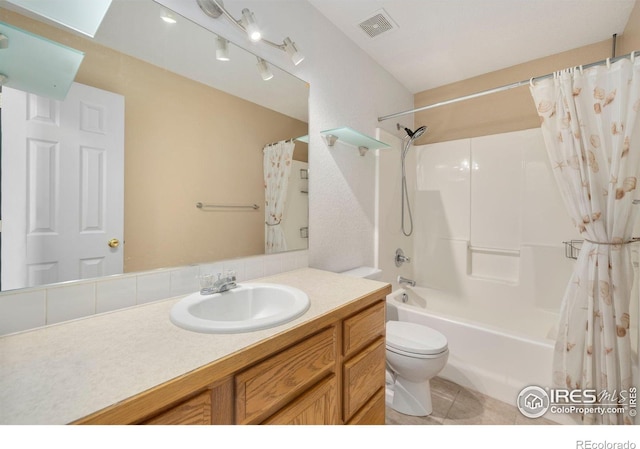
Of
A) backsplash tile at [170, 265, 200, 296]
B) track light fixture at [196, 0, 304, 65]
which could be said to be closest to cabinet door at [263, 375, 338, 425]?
backsplash tile at [170, 265, 200, 296]

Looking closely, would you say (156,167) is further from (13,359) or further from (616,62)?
(616,62)

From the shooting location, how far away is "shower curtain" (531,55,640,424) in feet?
4.41

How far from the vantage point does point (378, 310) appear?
1.17 m

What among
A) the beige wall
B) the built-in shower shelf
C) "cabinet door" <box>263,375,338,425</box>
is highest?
the beige wall

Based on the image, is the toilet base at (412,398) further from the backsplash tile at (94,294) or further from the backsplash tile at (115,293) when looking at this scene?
the backsplash tile at (115,293)

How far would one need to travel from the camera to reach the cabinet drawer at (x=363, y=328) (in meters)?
0.99

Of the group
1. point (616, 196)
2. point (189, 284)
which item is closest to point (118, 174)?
point (189, 284)

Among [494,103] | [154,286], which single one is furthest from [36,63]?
[494,103]

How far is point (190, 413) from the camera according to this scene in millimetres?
565

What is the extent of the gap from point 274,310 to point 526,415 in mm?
1632

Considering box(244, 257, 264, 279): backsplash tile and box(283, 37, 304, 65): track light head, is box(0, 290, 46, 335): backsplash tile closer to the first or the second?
box(244, 257, 264, 279): backsplash tile

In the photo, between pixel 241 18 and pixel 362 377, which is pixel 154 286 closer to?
pixel 362 377

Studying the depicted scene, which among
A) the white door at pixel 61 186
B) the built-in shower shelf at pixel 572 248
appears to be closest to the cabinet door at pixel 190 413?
the white door at pixel 61 186

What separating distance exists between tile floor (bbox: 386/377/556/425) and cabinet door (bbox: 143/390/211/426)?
50.8 inches
